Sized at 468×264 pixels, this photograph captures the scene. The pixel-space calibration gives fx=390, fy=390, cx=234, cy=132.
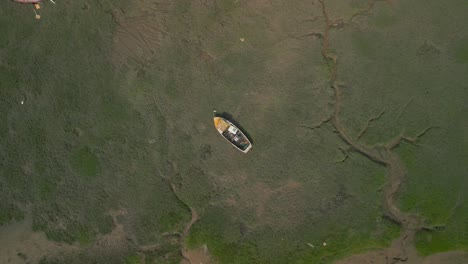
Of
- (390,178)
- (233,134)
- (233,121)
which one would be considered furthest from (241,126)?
(390,178)

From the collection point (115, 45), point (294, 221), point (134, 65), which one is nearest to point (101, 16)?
point (115, 45)

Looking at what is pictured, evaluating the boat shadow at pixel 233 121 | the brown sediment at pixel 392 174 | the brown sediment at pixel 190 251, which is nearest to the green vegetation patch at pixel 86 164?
the brown sediment at pixel 190 251

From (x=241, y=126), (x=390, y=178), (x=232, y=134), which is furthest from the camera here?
(x=241, y=126)

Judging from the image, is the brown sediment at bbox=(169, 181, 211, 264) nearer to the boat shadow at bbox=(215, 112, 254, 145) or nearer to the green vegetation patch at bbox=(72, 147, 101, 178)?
the green vegetation patch at bbox=(72, 147, 101, 178)

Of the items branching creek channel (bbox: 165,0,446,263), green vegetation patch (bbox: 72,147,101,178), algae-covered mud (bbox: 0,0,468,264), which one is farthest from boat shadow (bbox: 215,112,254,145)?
green vegetation patch (bbox: 72,147,101,178)

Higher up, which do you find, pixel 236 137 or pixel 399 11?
pixel 399 11

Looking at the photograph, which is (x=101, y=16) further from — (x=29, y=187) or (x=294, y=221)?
(x=294, y=221)

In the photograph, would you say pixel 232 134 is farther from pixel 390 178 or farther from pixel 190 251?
pixel 390 178
